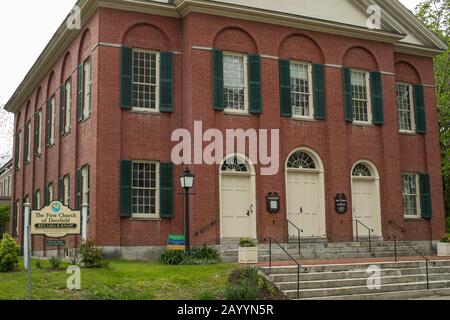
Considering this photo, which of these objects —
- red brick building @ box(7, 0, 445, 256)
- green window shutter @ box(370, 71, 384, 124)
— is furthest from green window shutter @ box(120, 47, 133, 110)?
green window shutter @ box(370, 71, 384, 124)

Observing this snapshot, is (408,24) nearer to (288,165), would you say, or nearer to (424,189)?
(424,189)

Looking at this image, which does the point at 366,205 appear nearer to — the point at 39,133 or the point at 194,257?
the point at 194,257

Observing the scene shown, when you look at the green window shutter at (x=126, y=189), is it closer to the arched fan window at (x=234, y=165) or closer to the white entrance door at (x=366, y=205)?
the arched fan window at (x=234, y=165)

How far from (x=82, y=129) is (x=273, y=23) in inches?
321

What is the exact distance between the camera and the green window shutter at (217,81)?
22203 mm

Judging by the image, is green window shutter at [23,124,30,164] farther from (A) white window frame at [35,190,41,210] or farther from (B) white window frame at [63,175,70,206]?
(B) white window frame at [63,175,70,206]

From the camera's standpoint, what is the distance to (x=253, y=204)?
22.4 m

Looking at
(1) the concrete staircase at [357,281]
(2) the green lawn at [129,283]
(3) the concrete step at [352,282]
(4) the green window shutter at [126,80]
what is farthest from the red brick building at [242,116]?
(3) the concrete step at [352,282]

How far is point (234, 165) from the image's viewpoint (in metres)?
22.5

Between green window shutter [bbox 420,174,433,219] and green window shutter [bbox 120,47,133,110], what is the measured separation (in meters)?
13.0

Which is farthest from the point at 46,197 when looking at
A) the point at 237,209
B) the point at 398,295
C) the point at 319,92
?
the point at 398,295

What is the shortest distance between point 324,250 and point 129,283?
9022 millimetres

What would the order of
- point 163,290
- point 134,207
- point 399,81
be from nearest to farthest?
point 163,290
point 134,207
point 399,81
